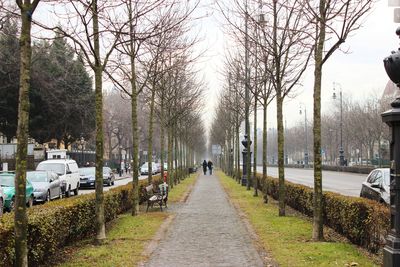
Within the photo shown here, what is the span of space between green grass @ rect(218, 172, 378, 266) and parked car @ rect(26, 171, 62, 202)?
10.5 meters

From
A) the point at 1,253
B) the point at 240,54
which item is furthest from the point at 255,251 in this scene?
the point at 240,54

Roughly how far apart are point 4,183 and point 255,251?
13250 millimetres

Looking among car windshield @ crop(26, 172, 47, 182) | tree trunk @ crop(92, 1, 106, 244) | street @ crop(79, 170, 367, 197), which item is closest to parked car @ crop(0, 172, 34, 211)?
car windshield @ crop(26, 172, 47, 182)

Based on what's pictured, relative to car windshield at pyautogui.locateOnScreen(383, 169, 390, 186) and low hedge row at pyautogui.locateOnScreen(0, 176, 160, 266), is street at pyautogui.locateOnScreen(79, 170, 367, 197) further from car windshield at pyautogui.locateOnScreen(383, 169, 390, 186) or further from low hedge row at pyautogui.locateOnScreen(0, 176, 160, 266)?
low hedge row at pyautogui.locateOnScreen(0, 176, 160, 266)

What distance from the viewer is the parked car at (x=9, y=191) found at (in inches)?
717

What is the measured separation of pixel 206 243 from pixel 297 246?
186cm

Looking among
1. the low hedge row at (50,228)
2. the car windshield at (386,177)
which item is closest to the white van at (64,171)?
the low hedge row at (50,228)

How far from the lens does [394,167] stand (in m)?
6.73

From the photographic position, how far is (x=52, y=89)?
49062 mm

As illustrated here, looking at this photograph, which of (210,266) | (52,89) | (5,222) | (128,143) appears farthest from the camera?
(128,143)

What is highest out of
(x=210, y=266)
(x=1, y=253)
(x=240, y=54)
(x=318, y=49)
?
(x=240, y=54)

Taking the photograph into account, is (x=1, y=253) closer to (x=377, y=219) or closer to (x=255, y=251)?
(x=255, y=251)

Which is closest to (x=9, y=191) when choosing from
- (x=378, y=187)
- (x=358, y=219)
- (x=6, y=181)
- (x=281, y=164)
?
(x=6, y=181)

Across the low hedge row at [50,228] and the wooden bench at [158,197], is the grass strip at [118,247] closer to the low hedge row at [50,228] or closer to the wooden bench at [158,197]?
the low hedge row at [50,228]
